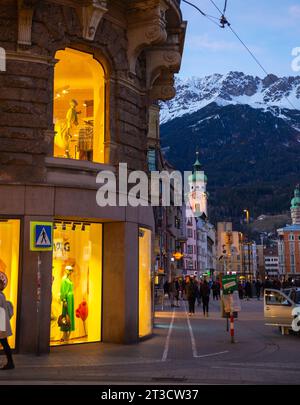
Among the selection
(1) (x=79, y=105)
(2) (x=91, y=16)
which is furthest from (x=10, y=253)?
(2) (x=91, y=16)

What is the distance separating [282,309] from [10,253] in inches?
423

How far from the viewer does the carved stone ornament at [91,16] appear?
16.6m

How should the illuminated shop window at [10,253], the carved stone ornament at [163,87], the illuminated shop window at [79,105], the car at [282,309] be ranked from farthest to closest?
the carved stone ornament at [163,87] → the car at [282,309] → the illuminated shop window at [79,105] → the illuminated shop window at [10,253]

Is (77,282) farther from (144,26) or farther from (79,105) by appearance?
Result: (144,26)

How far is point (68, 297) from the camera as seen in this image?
17.4 metres

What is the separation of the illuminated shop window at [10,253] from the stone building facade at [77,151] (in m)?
0.03

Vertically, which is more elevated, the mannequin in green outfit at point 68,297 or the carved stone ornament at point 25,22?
the carved stone ornament at point 25,22

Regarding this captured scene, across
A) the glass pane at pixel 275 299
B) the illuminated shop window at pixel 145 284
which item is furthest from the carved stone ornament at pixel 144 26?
the glass pane at pixel 275 299

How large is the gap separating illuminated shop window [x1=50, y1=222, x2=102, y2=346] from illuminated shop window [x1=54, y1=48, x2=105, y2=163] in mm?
2295

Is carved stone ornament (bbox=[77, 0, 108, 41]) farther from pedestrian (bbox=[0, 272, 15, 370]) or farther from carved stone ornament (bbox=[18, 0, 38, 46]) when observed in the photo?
pedestrian (bbox=[0, 272, 15, 370])

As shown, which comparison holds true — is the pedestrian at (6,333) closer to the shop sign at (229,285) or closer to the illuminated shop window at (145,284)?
the illuminated shop window at (145,284)

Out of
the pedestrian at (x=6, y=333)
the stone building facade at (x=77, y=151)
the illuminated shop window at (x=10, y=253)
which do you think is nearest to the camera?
the pedestrian at (x=6, y=333)

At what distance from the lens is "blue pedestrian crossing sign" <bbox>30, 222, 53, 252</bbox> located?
603 inches
